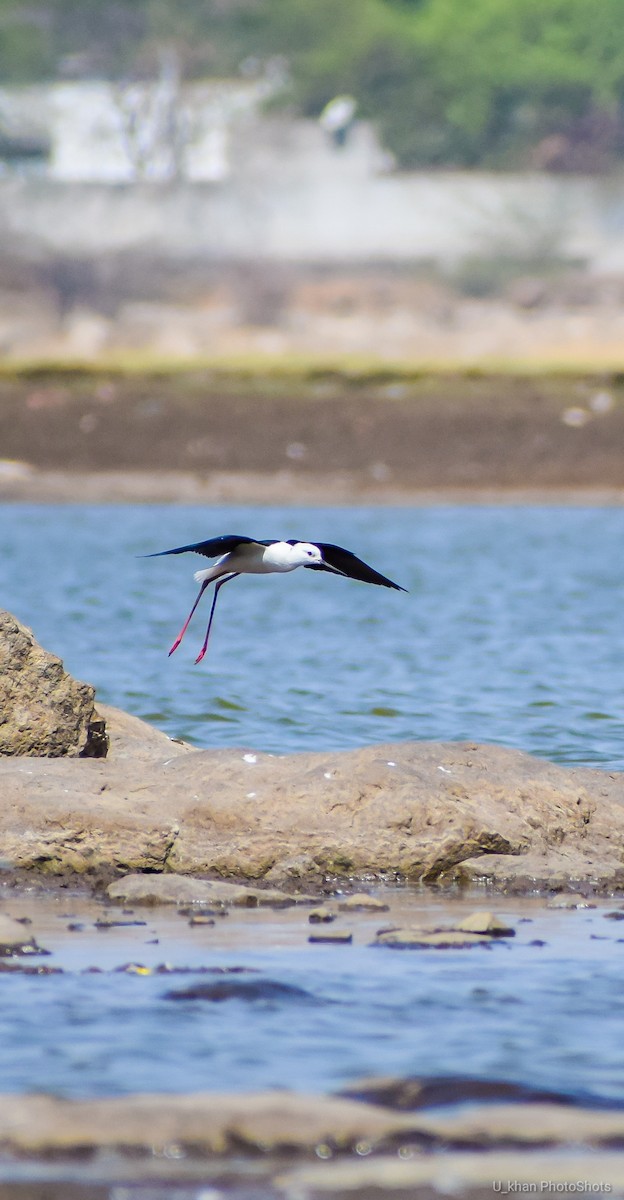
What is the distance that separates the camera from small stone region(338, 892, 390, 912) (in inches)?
283

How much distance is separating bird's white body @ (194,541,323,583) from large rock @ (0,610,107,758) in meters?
0.75

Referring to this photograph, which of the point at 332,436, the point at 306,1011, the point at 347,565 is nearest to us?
the point at 306,1011

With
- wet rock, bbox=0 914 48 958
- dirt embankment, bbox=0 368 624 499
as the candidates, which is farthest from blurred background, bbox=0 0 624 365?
wet rock, bbox=0 914 48 958

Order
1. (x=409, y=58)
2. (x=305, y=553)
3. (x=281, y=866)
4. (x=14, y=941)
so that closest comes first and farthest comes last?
(x=14, y=941)
(x=281, y=866)
(x=305, y=553)
(x=409, y=58)

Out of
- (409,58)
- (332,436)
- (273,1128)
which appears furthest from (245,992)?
(409,58)

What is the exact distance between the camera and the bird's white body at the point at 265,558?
809cm

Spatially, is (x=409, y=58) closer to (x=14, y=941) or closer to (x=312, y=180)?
(x=312, y=180)

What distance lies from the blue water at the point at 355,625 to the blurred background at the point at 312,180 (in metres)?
13.8

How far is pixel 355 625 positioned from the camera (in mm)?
20000

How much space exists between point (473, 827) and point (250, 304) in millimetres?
42361

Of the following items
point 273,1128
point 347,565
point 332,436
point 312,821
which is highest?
point 332,436

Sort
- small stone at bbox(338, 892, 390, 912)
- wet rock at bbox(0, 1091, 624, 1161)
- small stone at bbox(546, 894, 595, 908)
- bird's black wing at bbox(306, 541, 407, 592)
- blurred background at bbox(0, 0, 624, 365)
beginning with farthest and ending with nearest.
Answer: blurred background at bbox(0, 0, 624, 365), bird's black wing at bbox(306, 541, 407, 592), small stone at bbox(546, 894, 595, 908), small stone at bbox(338, 892, 390, 912), wet rock at bbox(0, 1091, 624, 1161)

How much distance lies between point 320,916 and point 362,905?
0.26 metres

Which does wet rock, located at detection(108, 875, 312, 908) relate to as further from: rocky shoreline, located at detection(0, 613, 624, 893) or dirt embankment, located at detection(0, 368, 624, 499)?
dirt embankment, located at detection(0, 368, 624, 499)
